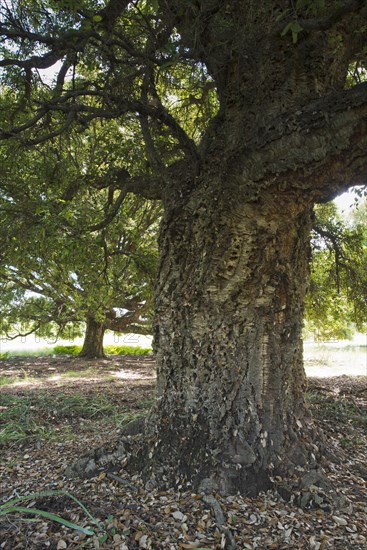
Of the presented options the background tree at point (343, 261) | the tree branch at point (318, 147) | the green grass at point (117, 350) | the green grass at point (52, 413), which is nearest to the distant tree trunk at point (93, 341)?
the green grass at point (117, 350)

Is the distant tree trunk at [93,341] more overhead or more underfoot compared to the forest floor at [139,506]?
more overhead

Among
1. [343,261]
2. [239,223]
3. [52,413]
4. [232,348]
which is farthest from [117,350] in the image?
[239,223]

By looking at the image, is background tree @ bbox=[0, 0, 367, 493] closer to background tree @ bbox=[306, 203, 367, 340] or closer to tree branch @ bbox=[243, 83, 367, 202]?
tree branch @ bbox=[243, 83, 367, 202]

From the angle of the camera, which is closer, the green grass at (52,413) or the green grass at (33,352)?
the green grass at (52,413)

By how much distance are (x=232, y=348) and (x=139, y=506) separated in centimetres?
119

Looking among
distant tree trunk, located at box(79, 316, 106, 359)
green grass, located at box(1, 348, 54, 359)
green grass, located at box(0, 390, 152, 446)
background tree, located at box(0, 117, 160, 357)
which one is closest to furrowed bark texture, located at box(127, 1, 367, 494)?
background tree, located at box(0, 117, 160, 357)

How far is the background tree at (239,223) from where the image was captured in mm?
2840

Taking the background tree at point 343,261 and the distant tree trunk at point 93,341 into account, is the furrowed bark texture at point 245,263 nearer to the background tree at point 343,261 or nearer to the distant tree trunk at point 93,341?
the background tree at point 343,261

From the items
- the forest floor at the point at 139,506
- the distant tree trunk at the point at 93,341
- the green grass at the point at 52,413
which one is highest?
the distant tree trunk at the point at 93,341

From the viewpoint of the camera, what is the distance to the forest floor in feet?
7.68

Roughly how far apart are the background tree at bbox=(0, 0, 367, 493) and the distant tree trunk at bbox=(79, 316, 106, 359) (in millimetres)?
10018

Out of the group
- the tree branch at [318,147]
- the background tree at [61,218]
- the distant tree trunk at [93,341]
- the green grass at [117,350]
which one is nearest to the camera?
the tree branch at [318,147]

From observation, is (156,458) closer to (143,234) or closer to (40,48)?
(40,48)

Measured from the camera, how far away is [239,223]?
3.01 m
